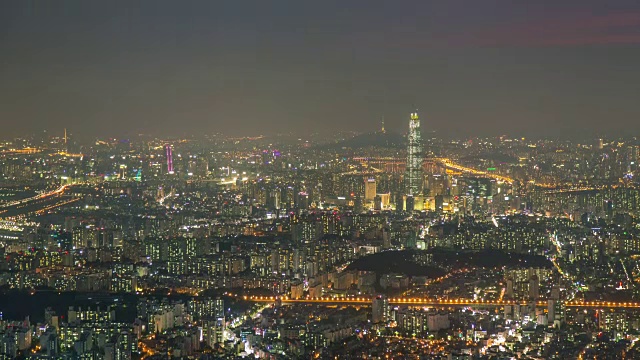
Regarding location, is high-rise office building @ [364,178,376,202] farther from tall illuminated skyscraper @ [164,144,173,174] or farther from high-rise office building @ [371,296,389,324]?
high-rise office building @ [371,296,389,324]

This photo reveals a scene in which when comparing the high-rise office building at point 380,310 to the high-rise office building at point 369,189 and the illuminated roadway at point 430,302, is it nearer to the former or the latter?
the illuminated roadway at point 430,302

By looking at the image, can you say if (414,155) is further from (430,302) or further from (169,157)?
(430,302)

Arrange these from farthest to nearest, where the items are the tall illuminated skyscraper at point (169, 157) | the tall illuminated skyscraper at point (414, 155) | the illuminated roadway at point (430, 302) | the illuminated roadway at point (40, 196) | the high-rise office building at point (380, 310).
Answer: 1. the tall illuminated skyscraper at point (169, 157)
2. the tall illuminated skyscraper at point (414, 155)
3. the illuminated roadway at point (40, 196)
4. the illuminated roadway at point (430, 302)
5. the high-rise office building at point (380, 310)

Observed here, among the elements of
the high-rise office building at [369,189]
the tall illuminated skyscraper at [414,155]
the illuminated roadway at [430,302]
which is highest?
the tall illuminated skyscraper at [414,155]

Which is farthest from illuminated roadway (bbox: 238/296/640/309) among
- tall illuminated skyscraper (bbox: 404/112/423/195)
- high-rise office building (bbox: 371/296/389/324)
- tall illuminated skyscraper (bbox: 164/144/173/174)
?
tall illuminated skyscraper (bbox: 164/144/173/174)

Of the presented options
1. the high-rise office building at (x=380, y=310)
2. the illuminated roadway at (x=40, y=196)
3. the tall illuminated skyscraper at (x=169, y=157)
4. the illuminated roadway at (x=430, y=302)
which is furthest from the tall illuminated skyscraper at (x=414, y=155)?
the high-rise office building at (x=380, y=310)

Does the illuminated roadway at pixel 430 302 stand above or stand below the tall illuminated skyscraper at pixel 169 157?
below

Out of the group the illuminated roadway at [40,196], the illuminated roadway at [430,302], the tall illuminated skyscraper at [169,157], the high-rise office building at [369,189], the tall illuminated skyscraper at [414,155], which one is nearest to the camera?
the illuminated roadway at [430,302]

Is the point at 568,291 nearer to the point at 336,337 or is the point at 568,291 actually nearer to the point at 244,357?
the point at 336,337

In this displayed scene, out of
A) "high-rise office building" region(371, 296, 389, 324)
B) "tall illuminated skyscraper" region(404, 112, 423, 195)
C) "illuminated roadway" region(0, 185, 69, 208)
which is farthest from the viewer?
"tall illuminated skyscraper" region(404, 112, 423, 195)
